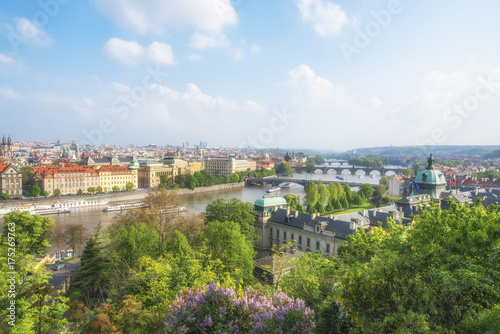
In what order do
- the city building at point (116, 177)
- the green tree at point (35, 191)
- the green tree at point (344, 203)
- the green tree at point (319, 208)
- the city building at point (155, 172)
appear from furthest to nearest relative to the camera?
the city building at point (155, 172)
the city building at point (116, 177)
the green tree at point (35, 191)
the green tree at point (344, 203)
the green tree at point (319, 208)

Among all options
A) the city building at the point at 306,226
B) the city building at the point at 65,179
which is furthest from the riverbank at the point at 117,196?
the city building at the point at 306,226

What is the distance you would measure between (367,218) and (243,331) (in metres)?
19.6

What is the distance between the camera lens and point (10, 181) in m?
47.0

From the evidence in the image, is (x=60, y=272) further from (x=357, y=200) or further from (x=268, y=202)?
(x=357, y=200)

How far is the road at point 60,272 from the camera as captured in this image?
1728 cm

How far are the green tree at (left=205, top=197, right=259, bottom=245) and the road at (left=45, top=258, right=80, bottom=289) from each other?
29.6ft

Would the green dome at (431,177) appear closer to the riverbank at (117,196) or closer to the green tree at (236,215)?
the green tree at (236,215)

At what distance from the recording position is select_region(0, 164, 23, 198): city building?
4636cm

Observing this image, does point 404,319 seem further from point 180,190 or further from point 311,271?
point 180,190

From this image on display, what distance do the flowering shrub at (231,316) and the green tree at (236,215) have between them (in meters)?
15.7

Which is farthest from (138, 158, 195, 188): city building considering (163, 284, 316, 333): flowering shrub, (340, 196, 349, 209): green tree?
(163, 284, 316, 333): flowering shrub

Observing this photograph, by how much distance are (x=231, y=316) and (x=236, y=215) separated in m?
16.3

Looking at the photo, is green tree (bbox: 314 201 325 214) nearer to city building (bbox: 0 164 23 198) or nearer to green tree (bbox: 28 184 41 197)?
green tree (bbox: 28 184 41 197)

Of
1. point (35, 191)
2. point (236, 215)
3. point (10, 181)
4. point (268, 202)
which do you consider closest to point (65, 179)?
point (35, 191)
